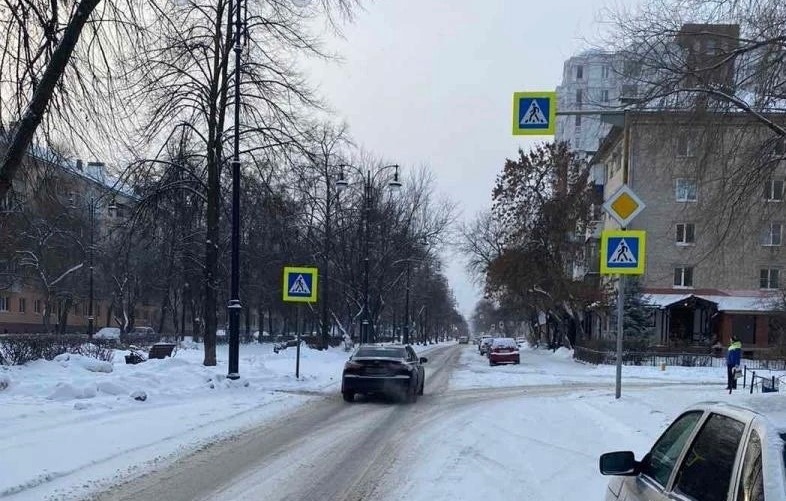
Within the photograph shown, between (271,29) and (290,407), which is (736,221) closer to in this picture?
(290,407)

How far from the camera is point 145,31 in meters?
10.8

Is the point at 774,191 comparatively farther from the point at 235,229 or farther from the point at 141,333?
the point at 141,333

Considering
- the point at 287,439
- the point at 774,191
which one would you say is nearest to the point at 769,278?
the point at 774,191

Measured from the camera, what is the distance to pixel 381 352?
18.2 metres

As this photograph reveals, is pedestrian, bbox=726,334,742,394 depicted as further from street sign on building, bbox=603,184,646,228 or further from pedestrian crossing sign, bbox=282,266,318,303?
pedestrian crossing sign, bbox=282,266,318,303

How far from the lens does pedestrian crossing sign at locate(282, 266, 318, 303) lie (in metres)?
21.0

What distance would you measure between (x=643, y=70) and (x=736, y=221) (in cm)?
356

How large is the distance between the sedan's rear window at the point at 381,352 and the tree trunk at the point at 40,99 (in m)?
10.3

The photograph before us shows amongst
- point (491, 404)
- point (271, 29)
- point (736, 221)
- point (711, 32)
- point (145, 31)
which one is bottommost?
point (491, 404)

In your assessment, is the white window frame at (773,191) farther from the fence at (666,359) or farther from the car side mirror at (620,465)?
the fence at (666,359)

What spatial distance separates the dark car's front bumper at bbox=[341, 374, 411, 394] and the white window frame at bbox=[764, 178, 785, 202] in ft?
29.2

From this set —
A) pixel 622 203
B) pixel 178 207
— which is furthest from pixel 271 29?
pixel 622 203

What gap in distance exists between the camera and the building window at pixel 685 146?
1356cm

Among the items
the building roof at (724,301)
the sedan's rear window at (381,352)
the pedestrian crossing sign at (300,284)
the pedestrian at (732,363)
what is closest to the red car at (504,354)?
the building roof at (724,301)
